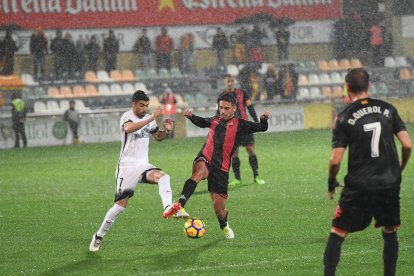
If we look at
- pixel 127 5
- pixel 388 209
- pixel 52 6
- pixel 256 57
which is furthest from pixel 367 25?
→ pixel 388 209

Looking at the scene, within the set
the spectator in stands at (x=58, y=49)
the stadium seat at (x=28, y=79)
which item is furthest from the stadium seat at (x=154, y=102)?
the stadium seat at (x=28, y=79)

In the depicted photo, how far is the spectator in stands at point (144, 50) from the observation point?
1494 inches

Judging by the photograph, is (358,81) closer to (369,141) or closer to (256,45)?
(369,141)

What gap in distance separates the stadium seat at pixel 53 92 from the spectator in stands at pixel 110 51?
269 centimetres

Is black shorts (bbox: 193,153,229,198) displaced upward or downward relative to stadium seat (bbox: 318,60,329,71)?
downward

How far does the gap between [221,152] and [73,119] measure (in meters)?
20.7

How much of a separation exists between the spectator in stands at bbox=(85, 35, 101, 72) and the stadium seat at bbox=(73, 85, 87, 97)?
1091 mm

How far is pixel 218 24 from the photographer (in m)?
40.4

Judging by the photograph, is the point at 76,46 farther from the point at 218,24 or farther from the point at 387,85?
the point at 387,85

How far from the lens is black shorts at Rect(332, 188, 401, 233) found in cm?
789

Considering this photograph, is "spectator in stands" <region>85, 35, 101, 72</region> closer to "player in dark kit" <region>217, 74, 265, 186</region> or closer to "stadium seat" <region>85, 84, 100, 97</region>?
"stadium seat" <region>85, 84, 100, 97</region>

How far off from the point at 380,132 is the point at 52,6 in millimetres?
31185

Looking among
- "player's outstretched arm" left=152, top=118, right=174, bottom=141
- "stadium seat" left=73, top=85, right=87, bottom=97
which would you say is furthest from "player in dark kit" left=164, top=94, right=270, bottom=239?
"stadium seat" left=73, top=85, right=87, bottom=97

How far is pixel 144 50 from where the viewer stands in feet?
126
